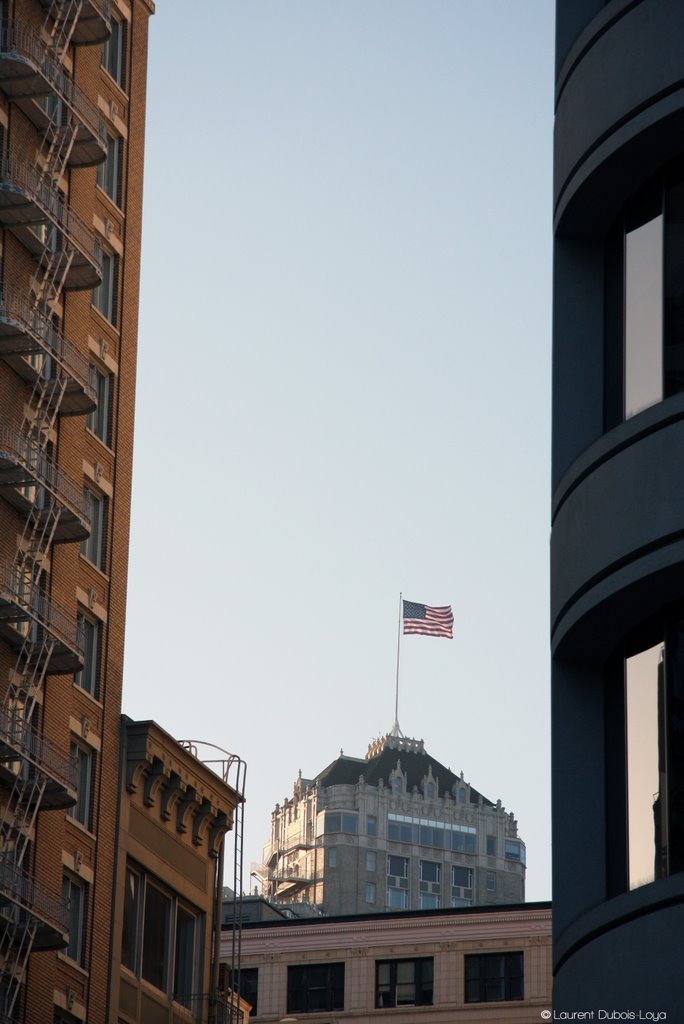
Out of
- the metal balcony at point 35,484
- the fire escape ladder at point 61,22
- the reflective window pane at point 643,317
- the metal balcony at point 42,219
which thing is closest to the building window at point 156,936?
the metal balcony at point 35,484

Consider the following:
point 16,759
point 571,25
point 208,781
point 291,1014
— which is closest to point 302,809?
point 291,1014

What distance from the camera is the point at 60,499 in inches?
1741

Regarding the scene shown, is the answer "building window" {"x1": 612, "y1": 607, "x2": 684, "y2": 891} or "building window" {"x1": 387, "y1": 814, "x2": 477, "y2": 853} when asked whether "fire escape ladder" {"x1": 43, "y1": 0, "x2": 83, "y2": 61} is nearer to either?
"building window" {"x1": 612, "y1": 607, "x2": 684, "y2": 891}

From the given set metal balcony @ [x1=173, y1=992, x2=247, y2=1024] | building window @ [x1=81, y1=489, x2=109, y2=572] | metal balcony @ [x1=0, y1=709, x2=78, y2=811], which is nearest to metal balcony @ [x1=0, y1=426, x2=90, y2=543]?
building window @ [x1=81, y1=489, x2=109, y2=572]

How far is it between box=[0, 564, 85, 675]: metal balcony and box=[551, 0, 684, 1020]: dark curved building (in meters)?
21.0

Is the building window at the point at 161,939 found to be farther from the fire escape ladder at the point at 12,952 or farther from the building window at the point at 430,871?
the building window at the point at 430,871

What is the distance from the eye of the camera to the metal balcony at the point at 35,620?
4191 cm

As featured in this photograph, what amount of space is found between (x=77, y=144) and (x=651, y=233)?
1101 inches

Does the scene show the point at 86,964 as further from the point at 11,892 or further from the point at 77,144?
the point at 77,144

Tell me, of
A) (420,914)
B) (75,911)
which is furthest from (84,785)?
(420,914)

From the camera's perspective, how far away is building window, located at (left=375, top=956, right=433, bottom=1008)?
88750 millimetres

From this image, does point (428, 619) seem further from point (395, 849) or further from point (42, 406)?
point (42, 406)

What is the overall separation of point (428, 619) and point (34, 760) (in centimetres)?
9629

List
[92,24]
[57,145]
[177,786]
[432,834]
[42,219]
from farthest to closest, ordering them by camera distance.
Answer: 1. [432,834]
2. [177,786]
3. [92,24]
4. [57,145]
5. [42,219]
